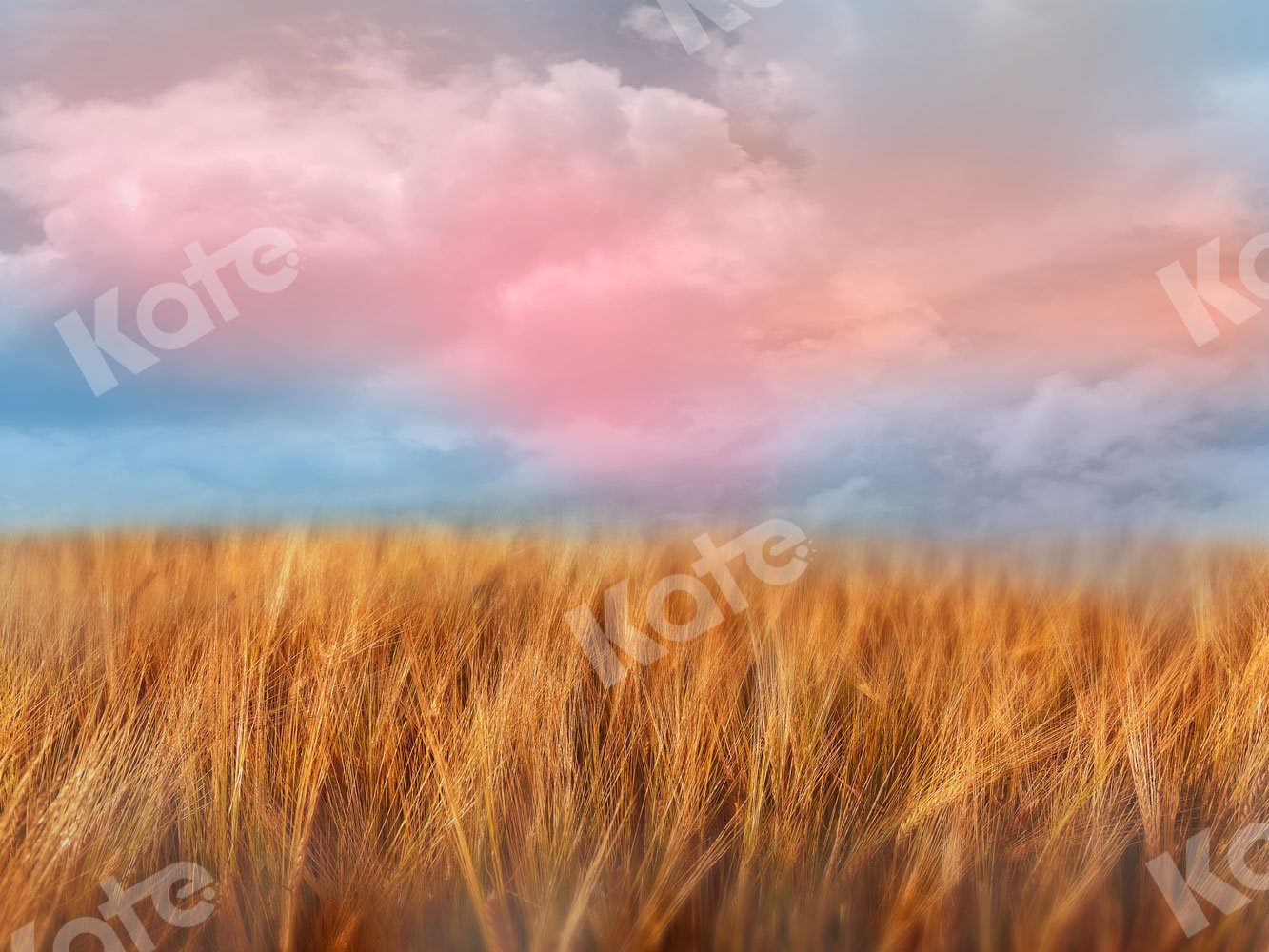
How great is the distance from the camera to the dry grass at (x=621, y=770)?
4.89ft

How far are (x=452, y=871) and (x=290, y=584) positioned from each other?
1.37 meters

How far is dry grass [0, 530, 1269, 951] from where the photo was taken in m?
1.49

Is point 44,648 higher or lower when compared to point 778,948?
higher

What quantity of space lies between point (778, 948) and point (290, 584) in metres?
1.83

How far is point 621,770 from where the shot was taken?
1753 mm

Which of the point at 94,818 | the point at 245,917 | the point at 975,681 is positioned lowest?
the point at 975,681

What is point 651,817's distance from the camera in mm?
1643

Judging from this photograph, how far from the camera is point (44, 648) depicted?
2.13m

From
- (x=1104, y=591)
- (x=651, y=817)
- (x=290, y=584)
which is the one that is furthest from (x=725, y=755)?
(x=1104, y=591)

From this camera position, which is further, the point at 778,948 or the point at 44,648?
the point at 44,648

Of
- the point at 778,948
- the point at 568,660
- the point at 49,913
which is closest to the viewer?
the point at 49,913

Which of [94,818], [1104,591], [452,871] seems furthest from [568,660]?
[1104,591]

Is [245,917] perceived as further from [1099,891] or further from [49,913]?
[1099,891]

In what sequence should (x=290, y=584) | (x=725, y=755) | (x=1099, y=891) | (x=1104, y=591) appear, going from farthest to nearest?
1. (x=1104, y=591)
2. (x=290, y=584)
3. (x=725, y=755)
4. (x=1099, y=891)
